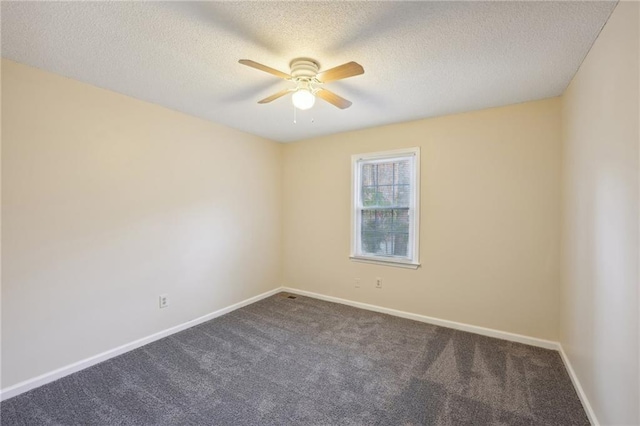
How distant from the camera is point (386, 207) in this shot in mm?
3521

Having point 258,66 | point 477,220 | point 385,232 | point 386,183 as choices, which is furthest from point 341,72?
point 385,232

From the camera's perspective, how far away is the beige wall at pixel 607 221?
4.17 ft

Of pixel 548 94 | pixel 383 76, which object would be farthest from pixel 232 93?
pixel 548 94

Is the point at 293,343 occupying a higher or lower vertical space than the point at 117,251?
lower

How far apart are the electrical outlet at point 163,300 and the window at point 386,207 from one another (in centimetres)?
221

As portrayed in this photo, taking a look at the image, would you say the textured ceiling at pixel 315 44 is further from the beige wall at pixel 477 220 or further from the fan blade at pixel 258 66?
the beige wall at pixel 477 220

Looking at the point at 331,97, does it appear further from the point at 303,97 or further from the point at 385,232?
the point at 385,232

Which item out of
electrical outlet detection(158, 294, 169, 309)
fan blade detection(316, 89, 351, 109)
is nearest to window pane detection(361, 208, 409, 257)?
fan blade detection(316, 89, 351, 109)

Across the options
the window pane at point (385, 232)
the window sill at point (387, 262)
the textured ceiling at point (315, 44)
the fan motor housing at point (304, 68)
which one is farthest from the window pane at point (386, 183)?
the fan motor housing at point (304, 68)

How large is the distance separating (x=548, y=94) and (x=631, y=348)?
2.17 metres

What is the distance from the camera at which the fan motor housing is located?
1909 millimetres

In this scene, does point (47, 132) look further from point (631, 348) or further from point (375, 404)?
point (631, 348)

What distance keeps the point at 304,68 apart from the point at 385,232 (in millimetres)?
2261

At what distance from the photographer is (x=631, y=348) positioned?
126 cm
